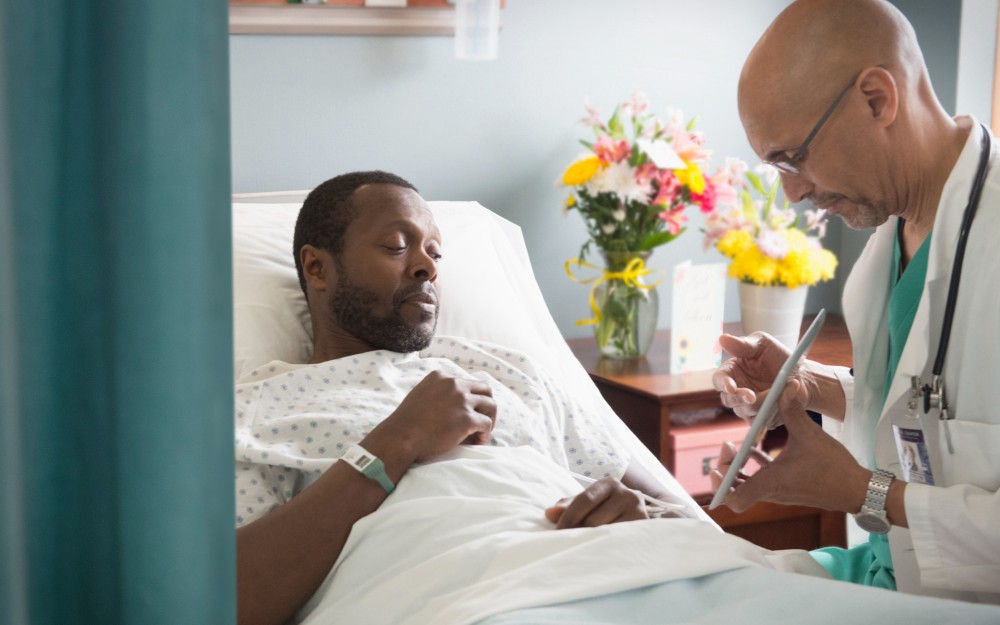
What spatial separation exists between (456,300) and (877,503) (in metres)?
1.07

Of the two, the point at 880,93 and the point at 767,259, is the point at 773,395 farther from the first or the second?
the point at 767,259

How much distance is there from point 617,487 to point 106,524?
0.96 metres

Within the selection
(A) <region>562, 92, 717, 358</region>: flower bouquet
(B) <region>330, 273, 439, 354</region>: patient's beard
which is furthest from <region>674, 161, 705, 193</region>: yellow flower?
(B) <region>330, 273, 439, 354</region>: patient's beard

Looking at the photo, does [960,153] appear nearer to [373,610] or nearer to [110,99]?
[373,610]

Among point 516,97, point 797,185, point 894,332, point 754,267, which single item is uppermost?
point 516,97

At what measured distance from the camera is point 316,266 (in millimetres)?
1965

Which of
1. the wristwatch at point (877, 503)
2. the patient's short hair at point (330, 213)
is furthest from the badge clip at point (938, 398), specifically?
the patient's short hair at point (330, 213)

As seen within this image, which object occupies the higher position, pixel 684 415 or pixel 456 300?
pixel 456 300

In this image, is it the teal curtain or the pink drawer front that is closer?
the teal curtain

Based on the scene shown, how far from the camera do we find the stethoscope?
53.6 inches

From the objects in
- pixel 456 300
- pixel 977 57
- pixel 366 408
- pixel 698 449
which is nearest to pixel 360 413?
pixel 366 408

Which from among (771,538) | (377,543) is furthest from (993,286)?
(771,538)

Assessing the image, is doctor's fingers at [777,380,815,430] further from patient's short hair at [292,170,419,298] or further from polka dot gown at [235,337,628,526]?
patient's short hair at [292,170,419,298]

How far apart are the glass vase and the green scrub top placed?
42.4 inches
